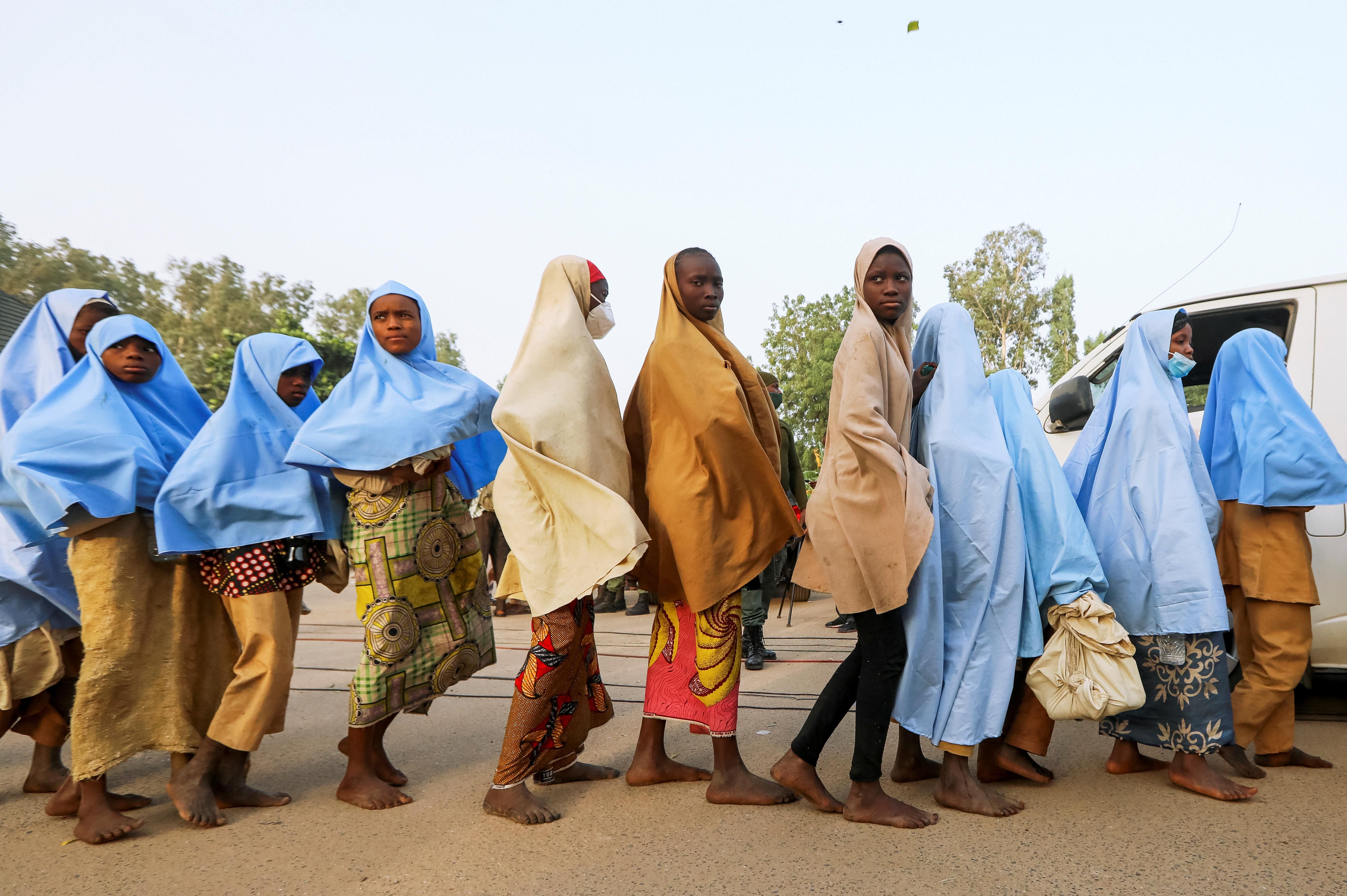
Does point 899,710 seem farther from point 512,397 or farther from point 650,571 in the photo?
point 512,397

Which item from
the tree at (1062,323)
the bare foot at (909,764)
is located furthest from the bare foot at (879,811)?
the tree at (1062,323)

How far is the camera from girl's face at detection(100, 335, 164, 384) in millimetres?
3320

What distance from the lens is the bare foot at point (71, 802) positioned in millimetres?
3191

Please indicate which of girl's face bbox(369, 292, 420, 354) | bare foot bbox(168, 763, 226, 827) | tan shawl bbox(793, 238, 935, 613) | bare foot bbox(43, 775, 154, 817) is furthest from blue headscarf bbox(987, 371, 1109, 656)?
bare foot bbox(43, 775, 154, 817)

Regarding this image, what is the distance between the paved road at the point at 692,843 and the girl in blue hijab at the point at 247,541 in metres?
0.25

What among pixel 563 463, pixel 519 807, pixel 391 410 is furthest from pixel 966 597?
pixel 391 410

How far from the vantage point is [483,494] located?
8.38 meters

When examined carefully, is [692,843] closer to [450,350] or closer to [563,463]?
[563,463]

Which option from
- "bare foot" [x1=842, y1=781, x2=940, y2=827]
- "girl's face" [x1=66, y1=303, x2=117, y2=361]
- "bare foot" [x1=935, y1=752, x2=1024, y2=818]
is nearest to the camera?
"bare foot" [x1=842, y1=781, x2=940, y2=827]

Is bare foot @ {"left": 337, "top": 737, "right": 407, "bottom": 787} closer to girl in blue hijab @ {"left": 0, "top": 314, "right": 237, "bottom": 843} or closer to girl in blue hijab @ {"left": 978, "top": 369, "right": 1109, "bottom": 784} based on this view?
girl in blue hijab @ {"left": 0, "top": 314, "right": 237, "bottom": 843}

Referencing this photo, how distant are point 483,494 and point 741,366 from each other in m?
5.60

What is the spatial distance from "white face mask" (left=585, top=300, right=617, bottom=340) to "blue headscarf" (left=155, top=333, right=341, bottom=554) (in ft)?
3.82

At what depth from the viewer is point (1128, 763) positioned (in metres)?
3.44

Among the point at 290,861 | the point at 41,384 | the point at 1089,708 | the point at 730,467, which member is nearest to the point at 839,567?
the point at 730,467
